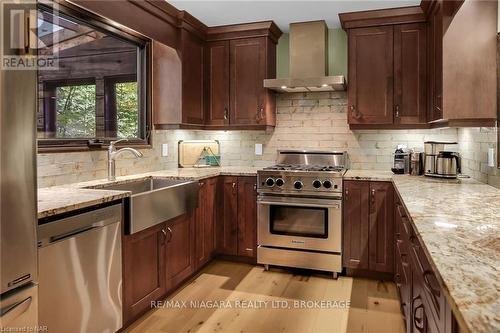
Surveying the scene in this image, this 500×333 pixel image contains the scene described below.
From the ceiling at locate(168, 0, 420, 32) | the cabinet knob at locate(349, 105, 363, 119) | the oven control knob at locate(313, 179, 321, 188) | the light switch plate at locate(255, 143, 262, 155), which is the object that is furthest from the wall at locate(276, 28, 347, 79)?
the oven control knob at locate(313, 179, 321, 188)

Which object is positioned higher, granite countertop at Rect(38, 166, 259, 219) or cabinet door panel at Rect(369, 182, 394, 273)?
granite countertop at Rect(38, 166, 259, 219)

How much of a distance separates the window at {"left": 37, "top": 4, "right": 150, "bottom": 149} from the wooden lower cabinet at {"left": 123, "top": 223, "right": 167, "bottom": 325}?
84 cm

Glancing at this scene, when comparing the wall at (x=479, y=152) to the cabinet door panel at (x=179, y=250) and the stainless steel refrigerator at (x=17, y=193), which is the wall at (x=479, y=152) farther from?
the stainless steel refrigerator at (x=17, y=193)

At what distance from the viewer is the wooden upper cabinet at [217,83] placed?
13.2 ft

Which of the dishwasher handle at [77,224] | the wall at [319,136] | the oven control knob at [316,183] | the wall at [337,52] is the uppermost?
the wall at [337,52]

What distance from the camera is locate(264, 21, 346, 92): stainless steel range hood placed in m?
3.70

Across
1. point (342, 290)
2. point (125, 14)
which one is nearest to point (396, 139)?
point (342, 290)

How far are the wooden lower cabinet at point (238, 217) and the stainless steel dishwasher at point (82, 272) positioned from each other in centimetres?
160

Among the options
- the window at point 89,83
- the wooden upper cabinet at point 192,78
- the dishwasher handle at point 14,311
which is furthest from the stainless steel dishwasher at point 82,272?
the wooden upper cabinet at point 192,78

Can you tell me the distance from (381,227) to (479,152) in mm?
976

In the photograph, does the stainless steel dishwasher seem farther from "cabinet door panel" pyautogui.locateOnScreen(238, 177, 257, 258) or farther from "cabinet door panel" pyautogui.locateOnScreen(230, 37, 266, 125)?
"cabinet door panel" pyautogui.locateOnScreen(230, 37, 266, 125)

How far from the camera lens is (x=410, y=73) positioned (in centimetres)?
348

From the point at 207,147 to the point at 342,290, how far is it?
6.98 ft

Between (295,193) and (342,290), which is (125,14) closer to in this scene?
(295,193)
